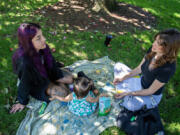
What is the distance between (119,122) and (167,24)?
17.4 ft

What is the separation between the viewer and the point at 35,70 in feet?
9.71

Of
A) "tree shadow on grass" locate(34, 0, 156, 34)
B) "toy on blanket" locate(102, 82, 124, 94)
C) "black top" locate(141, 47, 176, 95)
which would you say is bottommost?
"toy on blanket" locate(102, 82, 124, 94)

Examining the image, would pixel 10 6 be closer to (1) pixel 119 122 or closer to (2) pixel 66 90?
(2) pixel 66 90

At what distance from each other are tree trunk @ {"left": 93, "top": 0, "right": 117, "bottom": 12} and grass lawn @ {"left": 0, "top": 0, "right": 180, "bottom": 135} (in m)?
1.61

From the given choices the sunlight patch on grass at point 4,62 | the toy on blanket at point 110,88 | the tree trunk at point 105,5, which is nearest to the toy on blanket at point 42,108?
the toy on blanket at point 110,88

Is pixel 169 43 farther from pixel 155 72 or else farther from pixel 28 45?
pixel 28 45

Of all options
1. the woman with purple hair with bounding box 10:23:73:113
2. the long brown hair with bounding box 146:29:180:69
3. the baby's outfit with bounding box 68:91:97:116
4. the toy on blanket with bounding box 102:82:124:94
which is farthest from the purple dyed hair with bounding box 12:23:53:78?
the long brown hair with bounding box 146:29:180:69

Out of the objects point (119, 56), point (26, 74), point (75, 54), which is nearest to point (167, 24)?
point (119, 56)

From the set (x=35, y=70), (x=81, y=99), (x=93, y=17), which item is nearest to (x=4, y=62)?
(x=35, y=70)

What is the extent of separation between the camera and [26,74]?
2896 mm

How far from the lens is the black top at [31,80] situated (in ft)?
9.30

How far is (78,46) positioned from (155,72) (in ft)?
9.95

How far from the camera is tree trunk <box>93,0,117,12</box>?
6.50 meters

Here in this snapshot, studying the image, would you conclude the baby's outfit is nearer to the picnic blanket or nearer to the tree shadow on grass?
the picnic blanket
